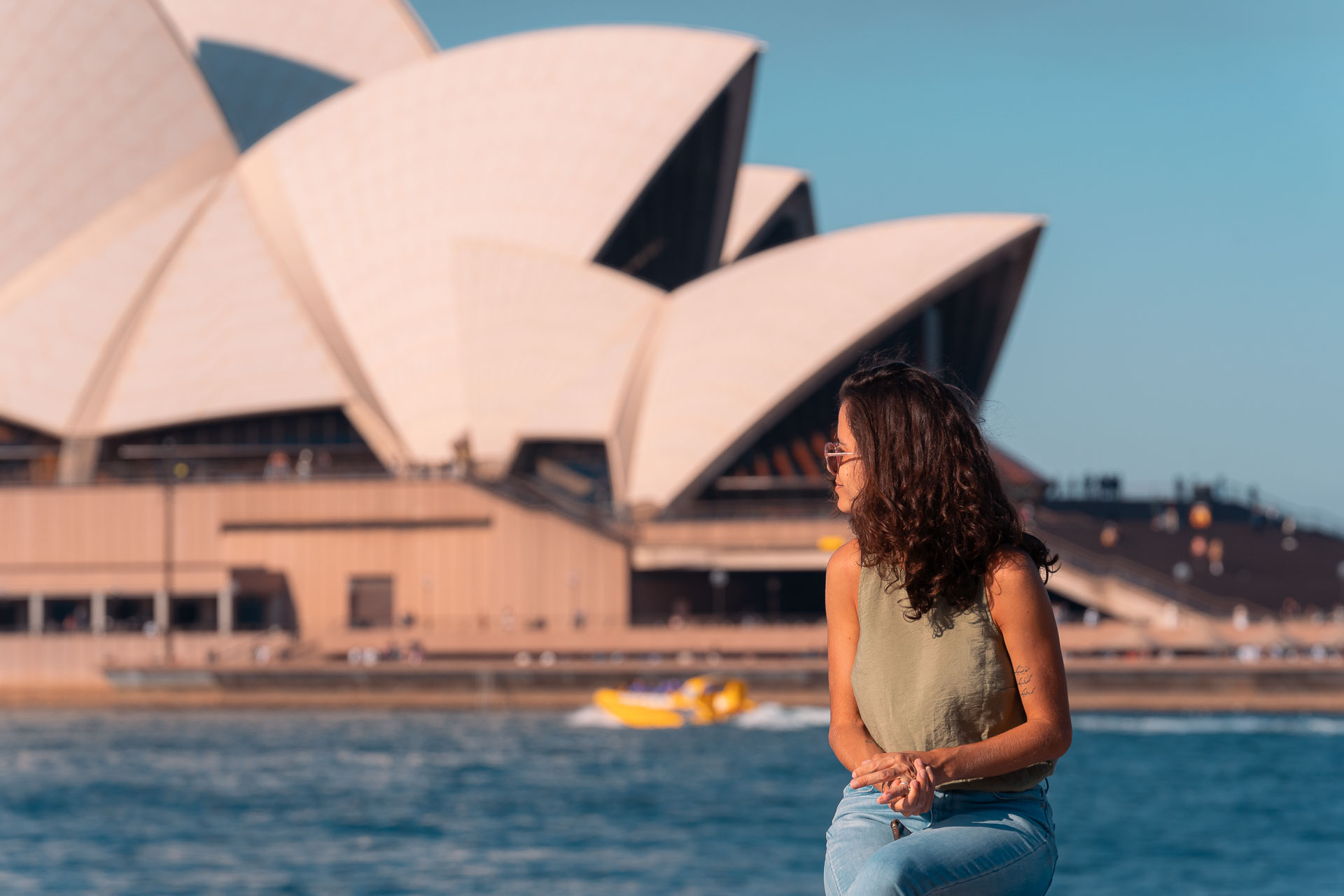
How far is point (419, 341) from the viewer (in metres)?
53.2

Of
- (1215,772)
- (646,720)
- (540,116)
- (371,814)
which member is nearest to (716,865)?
(371,814)

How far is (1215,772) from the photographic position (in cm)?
2970

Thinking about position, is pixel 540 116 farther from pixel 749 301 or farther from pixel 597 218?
pixel 749 301

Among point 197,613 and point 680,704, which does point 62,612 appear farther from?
point 680,704

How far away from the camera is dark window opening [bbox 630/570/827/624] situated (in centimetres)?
4669

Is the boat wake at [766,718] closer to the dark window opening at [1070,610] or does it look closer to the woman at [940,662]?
the dark window opening at [1070,610]

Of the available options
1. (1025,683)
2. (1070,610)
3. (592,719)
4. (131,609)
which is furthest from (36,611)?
(1025,683)

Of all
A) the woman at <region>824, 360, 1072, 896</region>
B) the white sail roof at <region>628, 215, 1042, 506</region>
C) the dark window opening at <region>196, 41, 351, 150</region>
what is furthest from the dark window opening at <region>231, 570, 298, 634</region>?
the woman at <region>824, 360, 1072, 896</region>

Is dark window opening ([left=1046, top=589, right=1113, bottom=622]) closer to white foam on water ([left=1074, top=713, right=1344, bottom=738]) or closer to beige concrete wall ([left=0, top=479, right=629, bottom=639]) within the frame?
white foam on water ([left=1074, top=713, right=1344, bottom=738])

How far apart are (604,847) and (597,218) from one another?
33.3 m

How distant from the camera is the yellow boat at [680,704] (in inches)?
1454

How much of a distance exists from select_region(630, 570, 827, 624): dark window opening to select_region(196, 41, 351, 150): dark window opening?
22.4m

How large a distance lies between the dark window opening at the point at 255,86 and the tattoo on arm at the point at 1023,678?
5751 centimetres

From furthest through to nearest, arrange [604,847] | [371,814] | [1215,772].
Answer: [1215,772] < [371,814] < [604,847]
